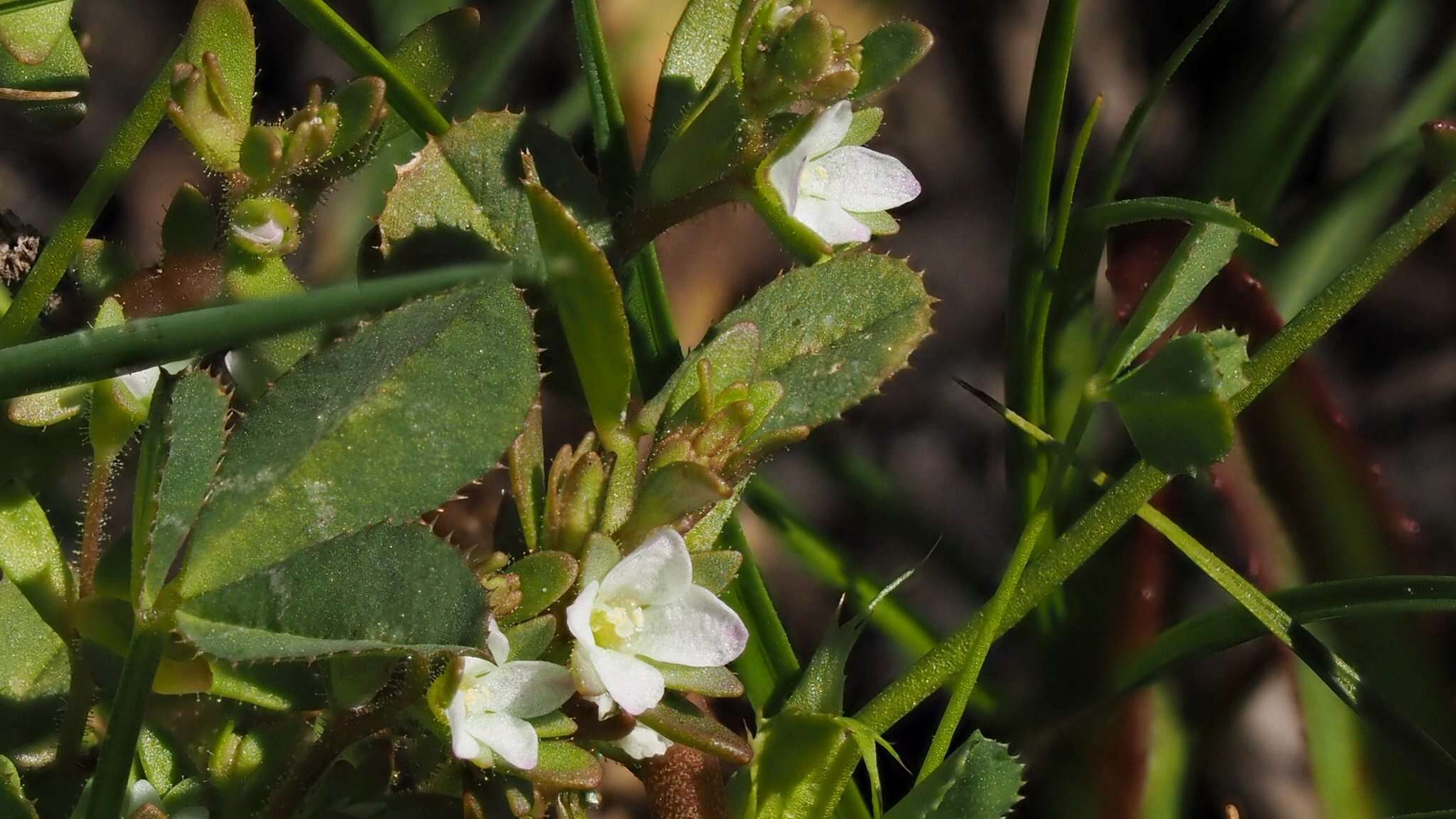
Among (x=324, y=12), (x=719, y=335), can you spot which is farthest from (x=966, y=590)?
(x=324, y=12)

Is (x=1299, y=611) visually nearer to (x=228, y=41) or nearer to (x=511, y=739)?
(x=511, y=739)

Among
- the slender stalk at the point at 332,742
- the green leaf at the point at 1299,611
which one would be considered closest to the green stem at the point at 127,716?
the slender stalk at the point at 332,742

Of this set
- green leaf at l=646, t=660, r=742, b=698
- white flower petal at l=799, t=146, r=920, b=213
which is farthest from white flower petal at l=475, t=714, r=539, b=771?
white flower petal at l=799, t=146, r=920, b=213

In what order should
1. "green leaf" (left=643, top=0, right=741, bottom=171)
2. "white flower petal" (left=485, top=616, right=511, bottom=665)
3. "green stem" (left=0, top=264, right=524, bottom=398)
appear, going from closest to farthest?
"green stem" (left=0, top=264, right=524, bottom=398), "white flower petal" (left=485, top=616, right=511, bottom=665), "green leaf" (left=643, top=0, right=741, bottom=171)

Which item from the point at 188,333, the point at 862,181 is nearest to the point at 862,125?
the point at 862,181

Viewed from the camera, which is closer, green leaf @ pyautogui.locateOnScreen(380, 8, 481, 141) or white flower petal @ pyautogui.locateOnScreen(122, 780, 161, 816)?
white flower petal @ pyautogui.locateOnScreen(122, 780, 161, 816)

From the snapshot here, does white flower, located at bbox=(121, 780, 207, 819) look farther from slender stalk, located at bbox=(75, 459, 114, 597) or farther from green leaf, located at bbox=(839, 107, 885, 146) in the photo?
green leaf, located at bbox=(839, 107, 885, 146)

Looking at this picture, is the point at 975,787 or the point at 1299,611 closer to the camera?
the point at 975,787
